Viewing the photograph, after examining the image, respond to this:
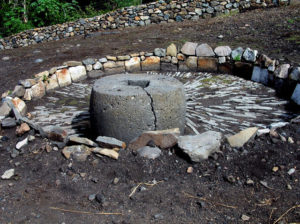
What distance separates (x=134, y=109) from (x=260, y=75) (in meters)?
3.67

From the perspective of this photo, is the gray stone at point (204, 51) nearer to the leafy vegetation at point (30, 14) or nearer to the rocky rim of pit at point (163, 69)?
the rocky rim of pit at point (163, 69)

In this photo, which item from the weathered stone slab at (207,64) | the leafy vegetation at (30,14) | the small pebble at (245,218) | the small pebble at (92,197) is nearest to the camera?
the small pebble at (245,218)

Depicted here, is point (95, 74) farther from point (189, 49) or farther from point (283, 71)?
point (283, 71)

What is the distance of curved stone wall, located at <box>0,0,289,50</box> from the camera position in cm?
1138

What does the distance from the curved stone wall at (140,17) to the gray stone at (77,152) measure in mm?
8322

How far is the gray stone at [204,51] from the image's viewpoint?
295 inches

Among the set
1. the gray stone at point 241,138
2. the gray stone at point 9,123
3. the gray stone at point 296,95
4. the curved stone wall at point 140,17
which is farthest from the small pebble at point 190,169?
the curved stone wall at point 140,17

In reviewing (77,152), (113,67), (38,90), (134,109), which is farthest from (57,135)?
(113,67)

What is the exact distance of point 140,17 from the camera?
463 inches

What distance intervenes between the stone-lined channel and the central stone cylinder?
2.07ft

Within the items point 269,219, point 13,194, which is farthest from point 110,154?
point 269,219

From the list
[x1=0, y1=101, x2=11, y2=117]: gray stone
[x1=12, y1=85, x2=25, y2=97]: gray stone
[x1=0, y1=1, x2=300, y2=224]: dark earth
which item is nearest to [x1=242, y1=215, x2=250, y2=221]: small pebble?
[x1=0, y1=1, x2=300, y2=224]: dark earth

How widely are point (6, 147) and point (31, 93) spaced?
2157 mm

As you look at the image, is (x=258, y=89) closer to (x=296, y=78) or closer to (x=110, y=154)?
(x=296, y=78)
